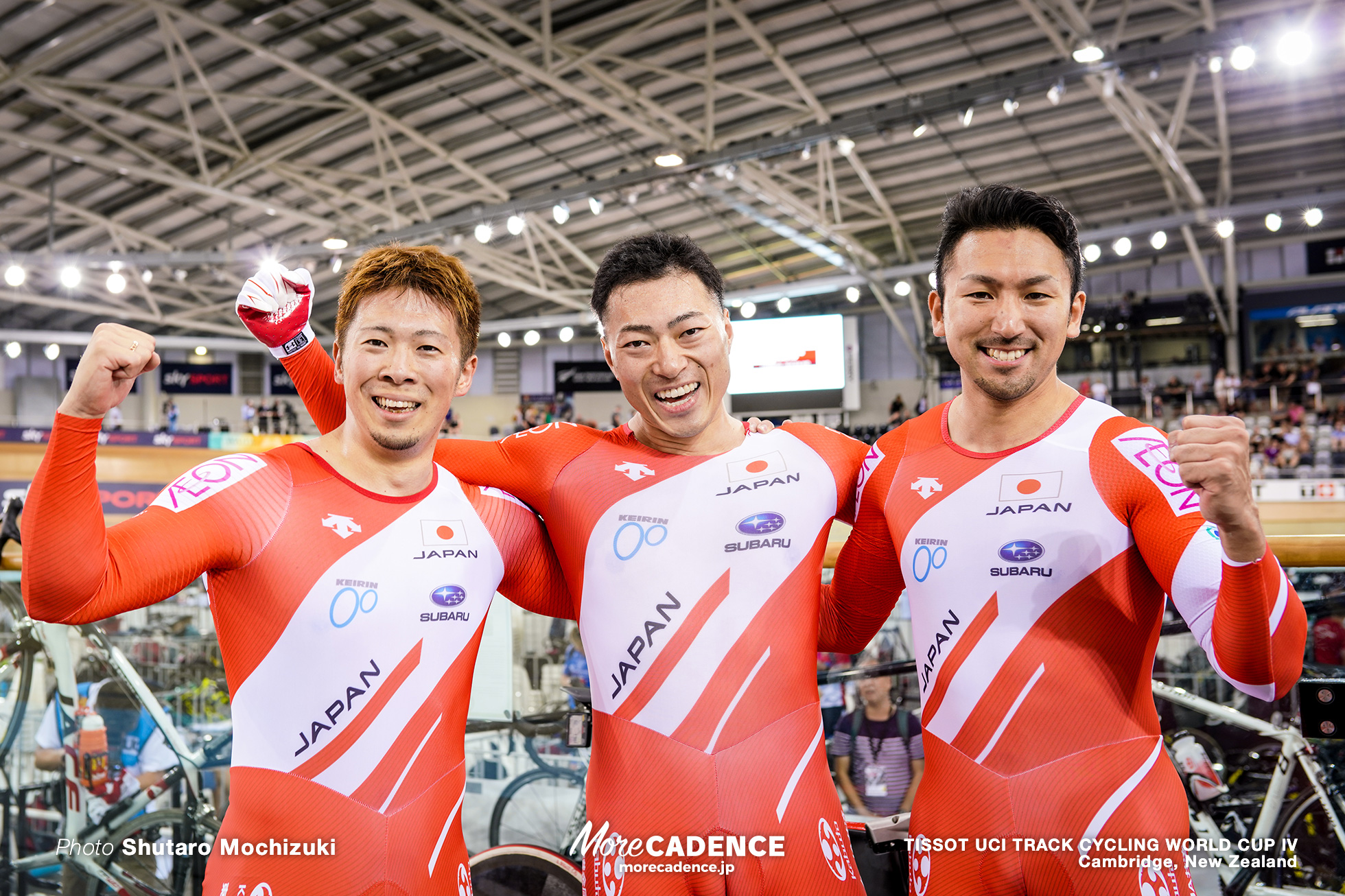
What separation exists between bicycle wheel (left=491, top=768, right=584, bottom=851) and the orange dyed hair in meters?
1.58

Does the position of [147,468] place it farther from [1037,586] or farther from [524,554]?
[1037,586]

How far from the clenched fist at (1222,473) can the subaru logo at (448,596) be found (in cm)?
152

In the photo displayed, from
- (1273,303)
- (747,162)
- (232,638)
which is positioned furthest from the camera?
(1273,303)

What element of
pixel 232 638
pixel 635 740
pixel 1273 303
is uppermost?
pixel 1273 303

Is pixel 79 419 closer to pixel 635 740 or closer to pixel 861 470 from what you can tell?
pixel 635 740

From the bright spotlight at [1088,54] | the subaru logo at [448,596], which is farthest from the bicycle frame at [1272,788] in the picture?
the bright spotlight at [1088,54]

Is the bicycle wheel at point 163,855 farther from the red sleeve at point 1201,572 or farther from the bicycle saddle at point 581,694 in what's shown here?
the red sleeve at point 1201,572

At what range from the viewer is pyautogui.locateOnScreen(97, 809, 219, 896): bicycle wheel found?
3049 mm

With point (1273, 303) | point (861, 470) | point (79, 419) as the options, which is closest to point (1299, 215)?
point (1273, 303)

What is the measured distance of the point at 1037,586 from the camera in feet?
6.76

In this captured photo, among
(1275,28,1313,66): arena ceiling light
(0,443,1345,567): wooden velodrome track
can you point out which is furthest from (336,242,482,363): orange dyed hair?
(1275,28,1313,66): arena ceiling light

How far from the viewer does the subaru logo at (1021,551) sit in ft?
6.76

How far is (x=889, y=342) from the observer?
30344 mm

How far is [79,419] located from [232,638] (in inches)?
24.6
